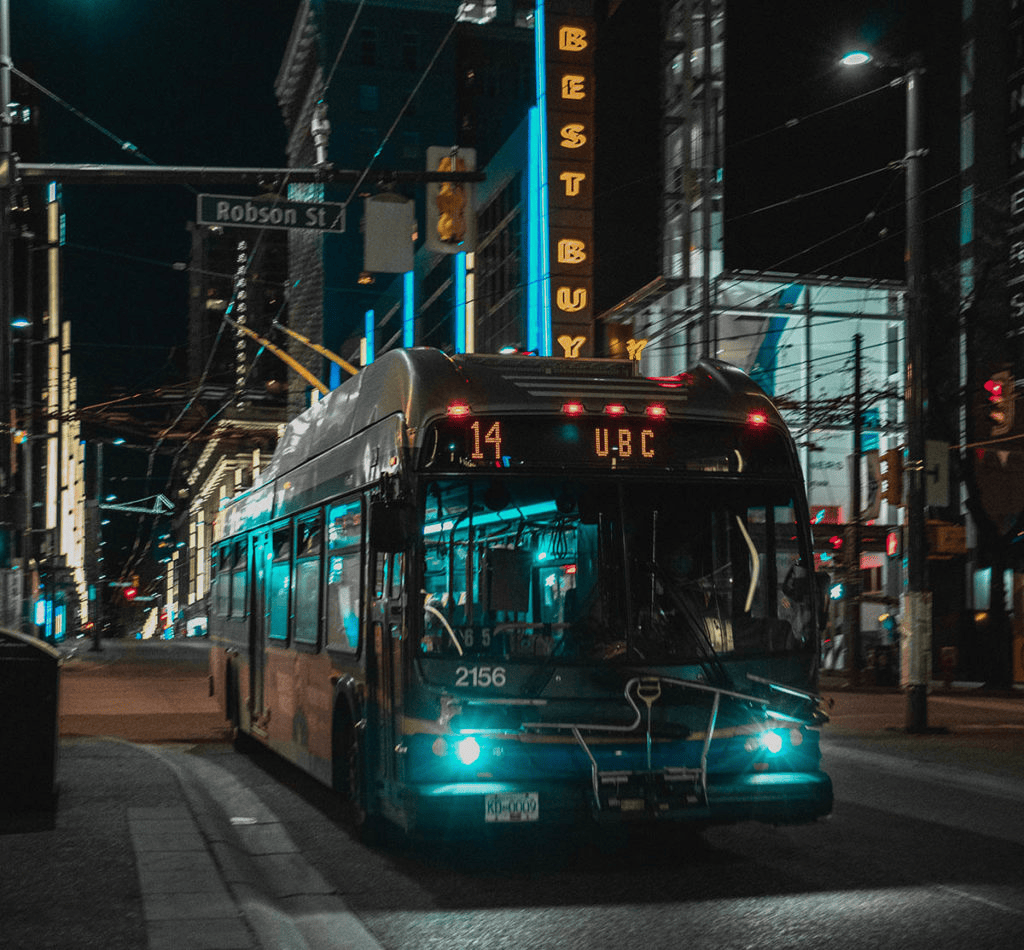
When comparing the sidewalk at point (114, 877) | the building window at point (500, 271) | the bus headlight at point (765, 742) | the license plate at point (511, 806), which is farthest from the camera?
the building window at point (500, 271)

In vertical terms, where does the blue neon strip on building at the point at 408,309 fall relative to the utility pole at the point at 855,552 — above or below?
above

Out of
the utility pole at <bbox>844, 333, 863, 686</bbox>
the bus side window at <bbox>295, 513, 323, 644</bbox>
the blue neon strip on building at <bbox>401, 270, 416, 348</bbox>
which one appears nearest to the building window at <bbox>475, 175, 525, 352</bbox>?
the blue neon strip on building at <bbox>401, 270, 416, 348</bbox>

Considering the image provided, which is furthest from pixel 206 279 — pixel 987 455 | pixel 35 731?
pixel 35 731

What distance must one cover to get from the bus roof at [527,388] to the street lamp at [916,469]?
8176 millimetres

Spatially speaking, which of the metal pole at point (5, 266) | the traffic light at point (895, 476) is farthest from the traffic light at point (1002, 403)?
the metal pole at point (5, 266)

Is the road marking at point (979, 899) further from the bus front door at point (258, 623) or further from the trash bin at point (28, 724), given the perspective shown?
the bus front door at point (258, 623)

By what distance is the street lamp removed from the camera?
1697 centimetres

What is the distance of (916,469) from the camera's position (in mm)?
17109

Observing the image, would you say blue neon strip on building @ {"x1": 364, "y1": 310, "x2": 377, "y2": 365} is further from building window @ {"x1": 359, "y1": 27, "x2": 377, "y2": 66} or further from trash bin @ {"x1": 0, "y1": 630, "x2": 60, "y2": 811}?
trash bin @ {"x1": 0, "y1": 630, "x2": 60, "y2": 811}

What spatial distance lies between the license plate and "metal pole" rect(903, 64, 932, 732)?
9947mm

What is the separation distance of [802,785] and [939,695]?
17.9 meters

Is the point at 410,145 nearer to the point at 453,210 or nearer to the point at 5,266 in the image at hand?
the point at 5,266

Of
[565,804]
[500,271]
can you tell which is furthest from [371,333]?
[565,804]

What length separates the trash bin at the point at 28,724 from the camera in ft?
32.2
